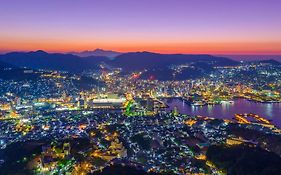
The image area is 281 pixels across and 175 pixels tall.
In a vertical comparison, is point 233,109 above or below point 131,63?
below

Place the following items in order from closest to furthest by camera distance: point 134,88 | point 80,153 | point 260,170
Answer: point 260,170
point 80,153
point 134,88

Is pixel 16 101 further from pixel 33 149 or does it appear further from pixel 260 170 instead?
pixel 260 170

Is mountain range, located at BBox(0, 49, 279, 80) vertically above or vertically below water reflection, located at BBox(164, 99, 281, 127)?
above

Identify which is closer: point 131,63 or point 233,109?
point 233,109

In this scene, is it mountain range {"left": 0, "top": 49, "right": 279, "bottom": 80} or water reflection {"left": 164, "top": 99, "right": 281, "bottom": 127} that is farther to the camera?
mountain range {"left": 0, "top": 49, "right": 279, "bottom": 80}

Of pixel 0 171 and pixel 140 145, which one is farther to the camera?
pixel 140 145

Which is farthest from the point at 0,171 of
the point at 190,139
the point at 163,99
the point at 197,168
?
the point at 163,99

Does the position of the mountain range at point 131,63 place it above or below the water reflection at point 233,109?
above

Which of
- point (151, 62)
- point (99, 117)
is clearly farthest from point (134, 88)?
point (151, 62)

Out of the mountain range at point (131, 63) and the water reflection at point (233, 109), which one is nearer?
the water reflection at point (233, 109)

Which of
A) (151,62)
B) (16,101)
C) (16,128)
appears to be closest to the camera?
(16,128)
